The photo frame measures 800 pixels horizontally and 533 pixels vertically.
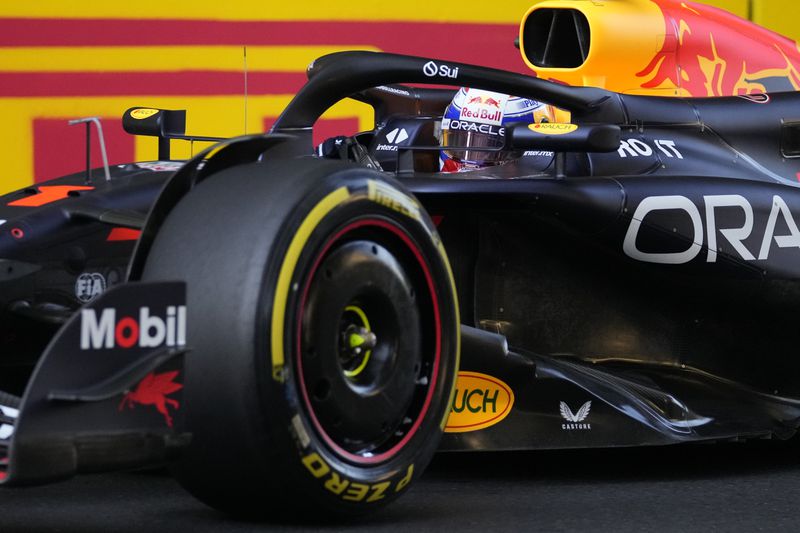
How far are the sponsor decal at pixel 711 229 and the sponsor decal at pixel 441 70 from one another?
0.68 meters

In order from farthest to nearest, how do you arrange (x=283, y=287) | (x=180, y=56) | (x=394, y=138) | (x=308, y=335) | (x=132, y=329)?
(x=180, y=56) → (x=394, y=138) → (x=308, y=335) → (x=283, y=287) → (x=132, y=329)

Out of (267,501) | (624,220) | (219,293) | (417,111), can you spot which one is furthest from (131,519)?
(417,111)

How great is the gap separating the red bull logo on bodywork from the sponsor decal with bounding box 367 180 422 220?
80.7 inches

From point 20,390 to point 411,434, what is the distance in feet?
3.74

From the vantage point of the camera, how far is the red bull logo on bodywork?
5434 mm

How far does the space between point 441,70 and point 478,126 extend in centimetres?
51

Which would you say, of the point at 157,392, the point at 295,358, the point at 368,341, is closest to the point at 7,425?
the point at 157,392

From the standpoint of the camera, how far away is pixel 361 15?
8.67 metres

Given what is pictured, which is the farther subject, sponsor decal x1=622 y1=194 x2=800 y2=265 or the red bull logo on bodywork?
the red bull logo on bodywork

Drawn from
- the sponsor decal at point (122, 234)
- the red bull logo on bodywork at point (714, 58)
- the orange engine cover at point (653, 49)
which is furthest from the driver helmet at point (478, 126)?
the sponsor decal at point (122, 234)

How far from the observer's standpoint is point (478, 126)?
495 centimetres

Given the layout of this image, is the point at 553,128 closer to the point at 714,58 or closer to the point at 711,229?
the point at 711,229

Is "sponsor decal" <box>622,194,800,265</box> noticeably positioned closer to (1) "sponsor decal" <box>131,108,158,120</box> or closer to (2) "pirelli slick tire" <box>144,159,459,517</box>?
(2) "pirelli slick tire" <box>144,159,459,517</box>

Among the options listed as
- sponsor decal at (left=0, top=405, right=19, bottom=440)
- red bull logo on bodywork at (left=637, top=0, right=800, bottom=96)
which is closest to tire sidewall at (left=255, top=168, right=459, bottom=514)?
sponsor decal at (left=0, top=405, right=19, bottom=440)
